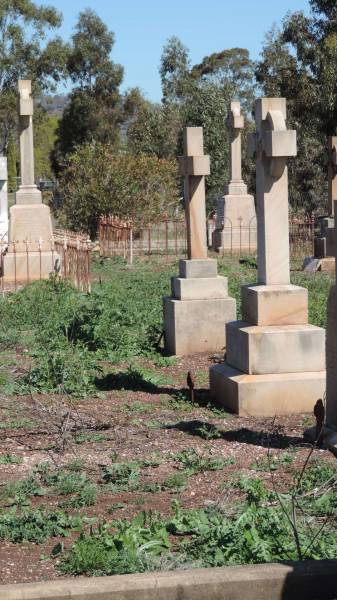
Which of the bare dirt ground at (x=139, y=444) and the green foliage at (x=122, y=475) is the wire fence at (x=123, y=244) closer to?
the bare dirt ground at (x=139, y=444)

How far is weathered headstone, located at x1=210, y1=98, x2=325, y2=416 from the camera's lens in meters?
8.18

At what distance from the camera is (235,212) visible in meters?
23.8

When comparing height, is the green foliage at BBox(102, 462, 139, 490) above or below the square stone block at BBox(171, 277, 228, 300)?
→ below

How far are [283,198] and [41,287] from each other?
279 inches

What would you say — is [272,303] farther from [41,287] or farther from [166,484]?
[41,287]

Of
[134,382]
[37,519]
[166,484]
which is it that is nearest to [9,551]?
[37,519]

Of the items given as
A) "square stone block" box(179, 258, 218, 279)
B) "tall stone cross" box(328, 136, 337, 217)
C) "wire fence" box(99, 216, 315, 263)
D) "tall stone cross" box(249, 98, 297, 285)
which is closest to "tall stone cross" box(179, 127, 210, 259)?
"square stone block" box(179, 258, 218, 279)

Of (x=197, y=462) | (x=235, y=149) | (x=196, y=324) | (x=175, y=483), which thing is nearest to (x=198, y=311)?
(x=196, y=324)

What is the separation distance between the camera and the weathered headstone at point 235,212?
75.6 feet

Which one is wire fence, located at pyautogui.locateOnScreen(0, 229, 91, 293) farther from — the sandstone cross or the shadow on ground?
the sandstone cross

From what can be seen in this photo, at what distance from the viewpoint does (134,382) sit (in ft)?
30.7

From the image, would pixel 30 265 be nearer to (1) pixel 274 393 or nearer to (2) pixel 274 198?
(2) pixel 274 198

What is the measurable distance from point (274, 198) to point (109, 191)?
17685 millimetres

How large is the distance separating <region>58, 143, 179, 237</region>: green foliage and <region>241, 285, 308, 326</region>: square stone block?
17.6 meters
